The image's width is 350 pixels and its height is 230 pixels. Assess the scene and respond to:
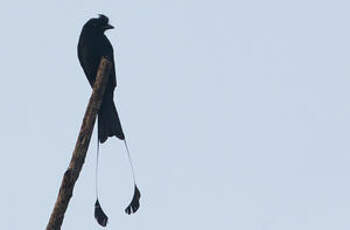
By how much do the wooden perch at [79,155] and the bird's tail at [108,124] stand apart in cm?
94

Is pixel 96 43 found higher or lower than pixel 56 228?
higher

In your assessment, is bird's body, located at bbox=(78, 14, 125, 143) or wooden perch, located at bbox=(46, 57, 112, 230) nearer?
wooden perch, located at bbox=(46, 57, 112, 230)

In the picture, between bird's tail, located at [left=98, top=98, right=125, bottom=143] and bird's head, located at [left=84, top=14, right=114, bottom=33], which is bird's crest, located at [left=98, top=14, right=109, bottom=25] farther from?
bird's tail, located at [left=98, top=98, right=125, bottom=143]

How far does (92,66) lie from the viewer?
7.73 m

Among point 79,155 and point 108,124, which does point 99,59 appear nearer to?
point 108,124

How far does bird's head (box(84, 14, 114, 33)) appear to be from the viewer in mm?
8016

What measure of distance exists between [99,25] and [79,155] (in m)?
3.23

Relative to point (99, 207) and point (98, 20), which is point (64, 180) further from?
point (98, 20)

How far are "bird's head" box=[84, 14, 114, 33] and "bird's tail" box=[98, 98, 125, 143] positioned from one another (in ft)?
5.48

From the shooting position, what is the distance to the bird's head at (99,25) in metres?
8.02

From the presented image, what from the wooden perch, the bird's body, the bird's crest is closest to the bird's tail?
the bird's body

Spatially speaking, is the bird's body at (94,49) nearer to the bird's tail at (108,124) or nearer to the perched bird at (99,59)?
the perched bird at (99,59)

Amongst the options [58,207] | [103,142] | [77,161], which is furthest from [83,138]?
[103,142]

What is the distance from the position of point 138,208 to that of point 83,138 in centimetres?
77
